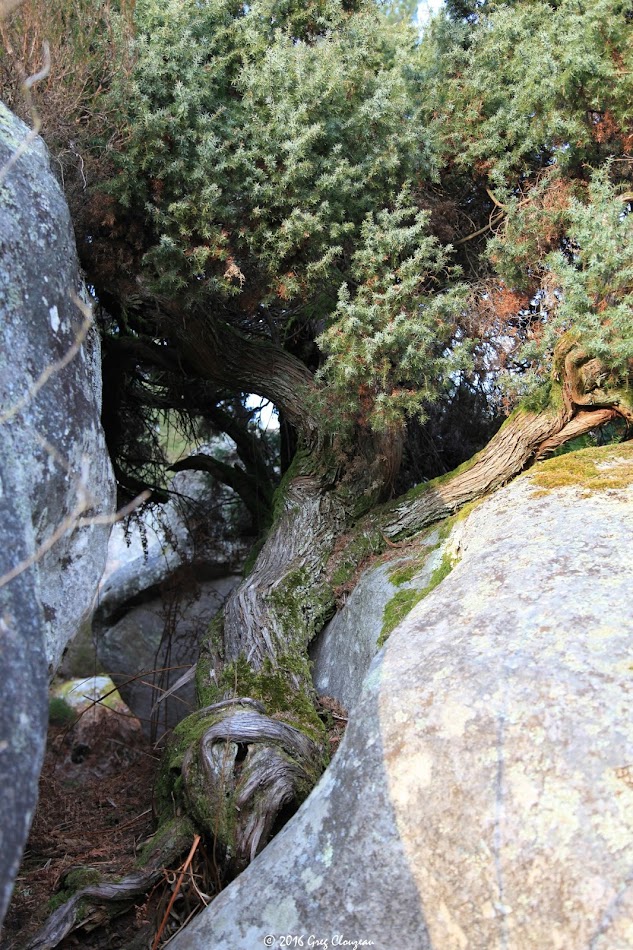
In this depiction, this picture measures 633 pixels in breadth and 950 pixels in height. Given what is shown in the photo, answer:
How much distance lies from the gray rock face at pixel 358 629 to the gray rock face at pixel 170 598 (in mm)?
2771

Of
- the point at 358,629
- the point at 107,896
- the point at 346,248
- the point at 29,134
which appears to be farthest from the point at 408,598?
the point at 29,134

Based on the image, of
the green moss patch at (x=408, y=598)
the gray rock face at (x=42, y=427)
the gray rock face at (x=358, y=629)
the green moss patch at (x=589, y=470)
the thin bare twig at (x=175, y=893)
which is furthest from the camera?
the gray rock face at (x=358, y=629)

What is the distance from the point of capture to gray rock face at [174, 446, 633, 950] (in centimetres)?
265

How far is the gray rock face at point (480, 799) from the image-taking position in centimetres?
265

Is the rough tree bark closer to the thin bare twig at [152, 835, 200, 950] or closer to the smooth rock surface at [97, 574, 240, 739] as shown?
the thin bare twig at [152, 835, 200, 950]

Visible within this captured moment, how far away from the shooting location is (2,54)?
4828 mm

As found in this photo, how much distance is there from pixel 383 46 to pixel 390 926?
6.25 meters

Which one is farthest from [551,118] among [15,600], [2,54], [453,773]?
[15,600]

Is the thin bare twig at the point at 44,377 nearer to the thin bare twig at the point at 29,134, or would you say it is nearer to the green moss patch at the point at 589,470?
the thin bare twig at the point at 29,134

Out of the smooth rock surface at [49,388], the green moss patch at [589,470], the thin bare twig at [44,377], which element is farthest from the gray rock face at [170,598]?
the thin bare twig at [44,377]

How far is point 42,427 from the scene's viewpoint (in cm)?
346

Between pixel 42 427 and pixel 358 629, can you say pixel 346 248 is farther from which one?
pixel 42 427

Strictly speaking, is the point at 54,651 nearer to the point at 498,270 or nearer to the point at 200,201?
the point at 200,201

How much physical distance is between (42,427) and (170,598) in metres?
5.44
